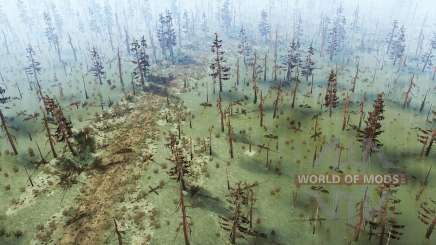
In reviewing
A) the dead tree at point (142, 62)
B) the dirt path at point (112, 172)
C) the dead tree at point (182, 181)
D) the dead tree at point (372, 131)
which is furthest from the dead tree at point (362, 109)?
the dead tree at point (142, 62)

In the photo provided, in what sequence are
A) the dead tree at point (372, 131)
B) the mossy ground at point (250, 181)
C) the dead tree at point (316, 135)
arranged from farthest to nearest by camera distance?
the dead tree at point (316, 135)
the dead tree at point (372, 131)
the mossy ground at point (250, 181)

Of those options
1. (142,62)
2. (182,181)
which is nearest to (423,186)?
(182,181)

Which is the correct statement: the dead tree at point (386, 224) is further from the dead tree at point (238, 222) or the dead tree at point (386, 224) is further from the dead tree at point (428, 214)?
the dead tree at point (238, 222)

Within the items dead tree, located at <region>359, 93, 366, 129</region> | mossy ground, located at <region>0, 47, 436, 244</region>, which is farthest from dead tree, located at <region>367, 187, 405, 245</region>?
dead tree, located at <region>359, 93, 366, 129</region>

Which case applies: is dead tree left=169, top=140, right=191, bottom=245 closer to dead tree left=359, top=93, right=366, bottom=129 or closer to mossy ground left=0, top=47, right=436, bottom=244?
mossy ground left=0, top=47, right=436, bottom=244

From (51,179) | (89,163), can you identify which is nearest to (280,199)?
(89,163)

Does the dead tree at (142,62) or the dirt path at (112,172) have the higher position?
the dead tree at (142,62)

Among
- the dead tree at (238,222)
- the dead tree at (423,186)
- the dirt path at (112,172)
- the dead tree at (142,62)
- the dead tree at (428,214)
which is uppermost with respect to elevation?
the dead tree at (142,62)
